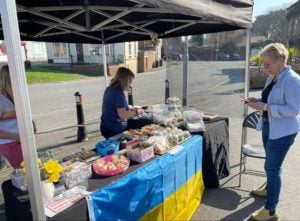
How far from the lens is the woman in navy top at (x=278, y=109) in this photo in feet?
8.88

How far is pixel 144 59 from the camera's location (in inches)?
1144

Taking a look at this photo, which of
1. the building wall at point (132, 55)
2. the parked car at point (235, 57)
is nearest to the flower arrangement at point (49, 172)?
the parked car at point (235, 57)

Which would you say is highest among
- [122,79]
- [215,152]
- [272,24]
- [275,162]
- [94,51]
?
[272,24]

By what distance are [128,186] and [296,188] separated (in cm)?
277

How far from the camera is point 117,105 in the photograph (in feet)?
12.2

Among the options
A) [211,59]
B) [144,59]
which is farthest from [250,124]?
[144,59]

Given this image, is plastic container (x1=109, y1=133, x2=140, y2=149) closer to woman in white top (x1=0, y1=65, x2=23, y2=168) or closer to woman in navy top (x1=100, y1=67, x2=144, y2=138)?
woman in navy top (x1=100, y1=67, x2=144, y2=138)

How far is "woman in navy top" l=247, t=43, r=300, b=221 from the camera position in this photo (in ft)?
8.88

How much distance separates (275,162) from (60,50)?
30843mm

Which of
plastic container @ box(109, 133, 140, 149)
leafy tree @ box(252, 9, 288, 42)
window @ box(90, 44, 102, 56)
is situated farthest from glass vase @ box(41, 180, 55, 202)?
leafy tree @ box(252, 9, 288, 42)

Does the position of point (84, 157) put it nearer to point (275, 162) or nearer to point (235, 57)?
point (275, 162)

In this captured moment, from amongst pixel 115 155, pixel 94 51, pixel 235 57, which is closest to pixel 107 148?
pixel 115 155

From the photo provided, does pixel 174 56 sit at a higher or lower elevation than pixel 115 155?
higher

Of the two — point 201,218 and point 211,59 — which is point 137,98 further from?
point 201,218
